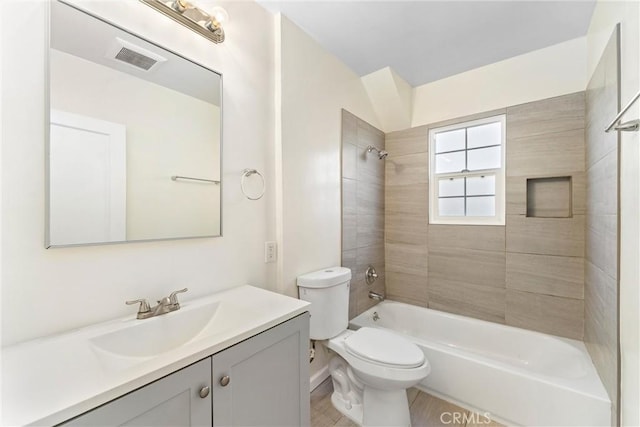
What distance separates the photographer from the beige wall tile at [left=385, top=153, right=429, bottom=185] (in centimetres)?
250

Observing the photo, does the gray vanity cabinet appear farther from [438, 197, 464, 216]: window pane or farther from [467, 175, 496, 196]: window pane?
[467, 175, 496, 196]: window pane

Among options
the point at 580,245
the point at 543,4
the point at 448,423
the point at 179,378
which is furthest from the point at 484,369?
the point at 543,4

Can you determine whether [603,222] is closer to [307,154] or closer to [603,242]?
[603,242]

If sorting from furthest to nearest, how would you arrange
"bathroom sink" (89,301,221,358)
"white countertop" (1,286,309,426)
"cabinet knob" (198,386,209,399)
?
"bathroom sink" (89,301,221,358) < "cabinet knob" (198,386,209,399) < "white countertop" (1,286,309,426)

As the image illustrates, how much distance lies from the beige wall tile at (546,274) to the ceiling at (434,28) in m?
1.57

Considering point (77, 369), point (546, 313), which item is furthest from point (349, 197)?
point (77, 369)

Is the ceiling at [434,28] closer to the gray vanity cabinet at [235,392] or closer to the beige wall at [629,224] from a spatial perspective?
the beige wall at [629,224]

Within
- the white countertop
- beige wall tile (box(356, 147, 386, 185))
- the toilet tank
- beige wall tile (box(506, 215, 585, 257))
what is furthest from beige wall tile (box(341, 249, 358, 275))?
beige wall tile (box(506, 215, 585, 257))

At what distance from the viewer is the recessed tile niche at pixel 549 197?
1938 millimetres

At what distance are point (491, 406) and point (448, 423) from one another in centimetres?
28

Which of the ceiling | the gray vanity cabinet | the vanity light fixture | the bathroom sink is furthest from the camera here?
the ceiling

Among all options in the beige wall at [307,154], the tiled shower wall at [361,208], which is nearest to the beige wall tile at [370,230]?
the tiled shower wall at [361,208]

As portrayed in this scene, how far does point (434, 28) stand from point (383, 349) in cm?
207

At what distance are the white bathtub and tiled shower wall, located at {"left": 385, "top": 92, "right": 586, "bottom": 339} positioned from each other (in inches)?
4.7
